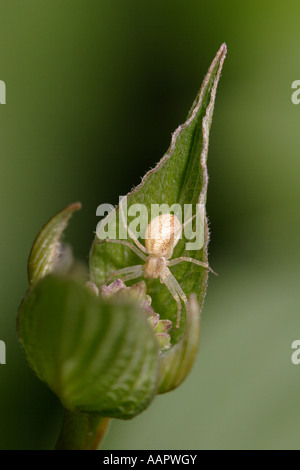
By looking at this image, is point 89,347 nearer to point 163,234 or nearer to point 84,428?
point 84,428

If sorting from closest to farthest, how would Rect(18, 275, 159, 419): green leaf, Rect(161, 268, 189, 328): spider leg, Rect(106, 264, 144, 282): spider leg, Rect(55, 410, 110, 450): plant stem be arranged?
Rect(18, 275, 159, 419): green leaf < Rect(55, 410, 110, 450): plant stem < Rect(161, 268, 189, 328): spider leg < Rect(106, 264, 144, 282): spider leg

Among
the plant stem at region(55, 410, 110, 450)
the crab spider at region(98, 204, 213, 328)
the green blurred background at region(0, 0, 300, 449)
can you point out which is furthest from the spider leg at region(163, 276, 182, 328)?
the green blurred background at region(0, 0, 300, 449)

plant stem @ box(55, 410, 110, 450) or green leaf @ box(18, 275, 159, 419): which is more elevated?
green leaf @ box(18, 275, 159, 419)

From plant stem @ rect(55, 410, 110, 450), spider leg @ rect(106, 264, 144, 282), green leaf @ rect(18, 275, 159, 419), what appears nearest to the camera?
green leaf @ rect(18, 275, 159, 419)

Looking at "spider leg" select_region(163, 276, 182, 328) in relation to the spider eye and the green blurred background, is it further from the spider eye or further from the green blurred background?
the green blurred background

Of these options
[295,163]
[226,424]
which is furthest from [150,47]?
[226,424]

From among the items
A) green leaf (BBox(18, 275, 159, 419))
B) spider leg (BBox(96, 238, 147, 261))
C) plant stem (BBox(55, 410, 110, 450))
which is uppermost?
spider leg (BBox(96, 238, 147, 261))

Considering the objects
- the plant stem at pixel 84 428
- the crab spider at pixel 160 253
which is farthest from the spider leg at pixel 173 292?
the plant stem at pixel 84 428
